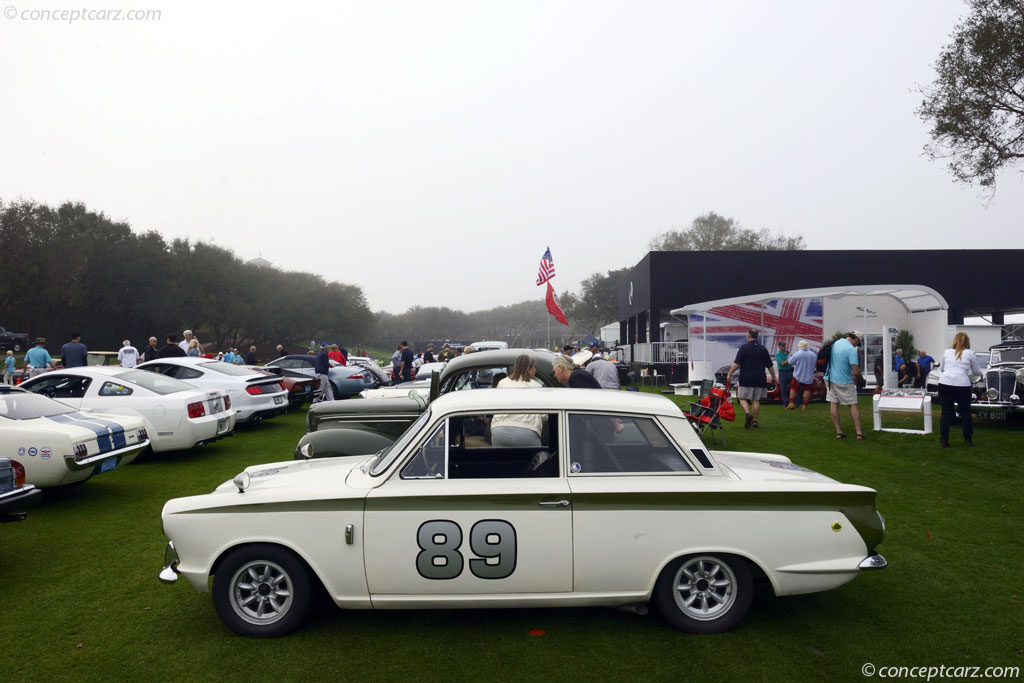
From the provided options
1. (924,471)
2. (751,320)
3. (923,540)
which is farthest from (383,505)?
(751,320)

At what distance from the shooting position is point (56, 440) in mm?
6941

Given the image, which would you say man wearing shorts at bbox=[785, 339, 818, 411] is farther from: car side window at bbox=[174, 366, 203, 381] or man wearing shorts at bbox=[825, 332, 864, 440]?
car side window at bbox=[174, 366, 203, 381]

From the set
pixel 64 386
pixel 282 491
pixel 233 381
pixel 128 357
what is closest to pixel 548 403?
pixel 282 491

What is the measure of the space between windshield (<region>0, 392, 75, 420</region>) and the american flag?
15.8m

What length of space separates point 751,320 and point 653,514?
2003 cm

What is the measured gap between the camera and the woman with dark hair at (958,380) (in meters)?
10.3

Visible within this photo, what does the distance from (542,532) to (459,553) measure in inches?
19.0

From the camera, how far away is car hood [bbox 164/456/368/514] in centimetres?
410

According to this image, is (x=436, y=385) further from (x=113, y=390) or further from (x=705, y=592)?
(x=113, y=390)

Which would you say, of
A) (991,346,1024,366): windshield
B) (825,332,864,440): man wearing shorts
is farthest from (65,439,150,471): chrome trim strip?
(991,346,1024,366): windshield

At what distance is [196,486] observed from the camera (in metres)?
8.53

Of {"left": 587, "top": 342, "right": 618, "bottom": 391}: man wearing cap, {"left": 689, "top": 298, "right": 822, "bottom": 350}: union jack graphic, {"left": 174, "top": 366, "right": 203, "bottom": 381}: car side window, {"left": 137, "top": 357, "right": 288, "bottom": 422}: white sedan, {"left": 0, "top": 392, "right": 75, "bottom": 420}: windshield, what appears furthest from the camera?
{"left": 689, "top": 298, "right": 822, "bottom": 350}: union jack graphic

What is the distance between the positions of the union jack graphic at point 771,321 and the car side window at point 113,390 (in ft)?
58.3

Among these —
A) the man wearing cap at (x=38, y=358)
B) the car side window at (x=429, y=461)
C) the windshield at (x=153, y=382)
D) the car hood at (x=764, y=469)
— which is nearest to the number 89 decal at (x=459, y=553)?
the car side window at (x=429, y=461)
